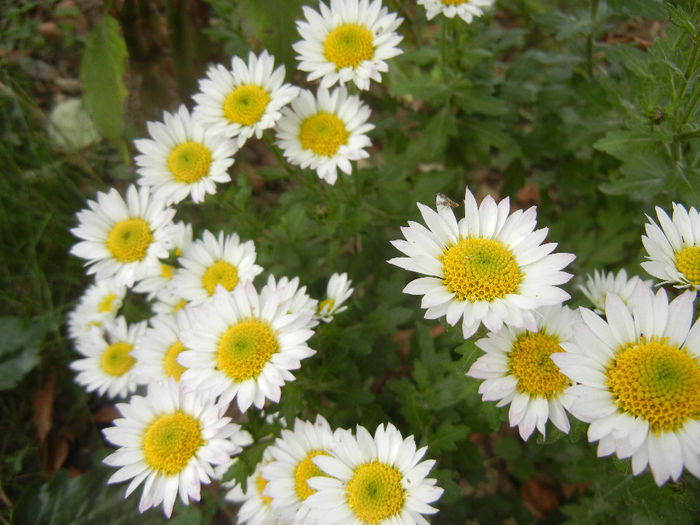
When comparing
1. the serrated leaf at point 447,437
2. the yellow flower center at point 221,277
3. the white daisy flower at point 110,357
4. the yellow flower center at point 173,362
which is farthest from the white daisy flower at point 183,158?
the serrated leaf at point 447,437

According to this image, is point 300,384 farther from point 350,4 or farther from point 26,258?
point 26,258

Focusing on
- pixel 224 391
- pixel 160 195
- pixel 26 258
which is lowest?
pixel 224 391

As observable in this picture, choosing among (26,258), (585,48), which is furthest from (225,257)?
(585,48)

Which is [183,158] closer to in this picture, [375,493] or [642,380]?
[375,493]

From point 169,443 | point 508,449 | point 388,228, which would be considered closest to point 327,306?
point 169,443

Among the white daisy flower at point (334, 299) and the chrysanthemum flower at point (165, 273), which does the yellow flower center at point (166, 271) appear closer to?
the chrysanthemum flower at point (165, 273)
